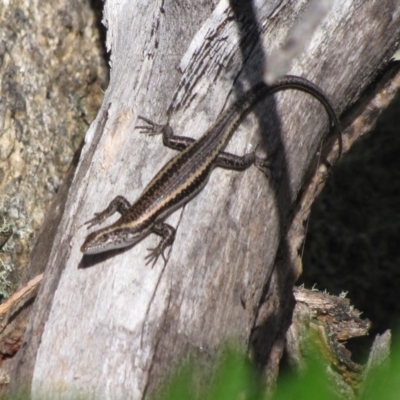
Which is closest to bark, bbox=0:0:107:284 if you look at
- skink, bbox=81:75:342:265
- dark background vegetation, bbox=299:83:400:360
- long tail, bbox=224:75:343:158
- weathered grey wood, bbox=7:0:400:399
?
weathered grey wood, bbox=7:0:400:399

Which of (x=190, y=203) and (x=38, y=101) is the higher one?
(x=38, y=101)

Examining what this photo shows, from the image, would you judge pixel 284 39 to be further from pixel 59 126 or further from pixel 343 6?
pixel 59 126

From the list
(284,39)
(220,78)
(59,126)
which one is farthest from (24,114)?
A: (284,39)

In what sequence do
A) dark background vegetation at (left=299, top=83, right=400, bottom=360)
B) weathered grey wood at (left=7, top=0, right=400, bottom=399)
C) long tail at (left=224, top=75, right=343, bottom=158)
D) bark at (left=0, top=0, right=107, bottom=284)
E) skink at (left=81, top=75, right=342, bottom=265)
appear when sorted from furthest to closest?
dark background vegetation at (left=299, top=83, right=400, bottom=360)
bark at (left=0, top=0, right=107, bottom=284)
long tail at (left=224, top=75, right=343, bottom=158)
skink at (left=81, top=75, right=342, bottom=265)
weathered grey wood at (left=7, top=0, right=400, bottom=399)

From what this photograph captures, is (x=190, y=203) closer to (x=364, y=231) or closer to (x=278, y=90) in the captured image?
(x=278, y=90)

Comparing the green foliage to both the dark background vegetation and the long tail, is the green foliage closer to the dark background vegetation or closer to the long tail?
the long tail

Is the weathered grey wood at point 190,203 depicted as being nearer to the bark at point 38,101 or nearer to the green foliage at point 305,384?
the bark at point 38,101

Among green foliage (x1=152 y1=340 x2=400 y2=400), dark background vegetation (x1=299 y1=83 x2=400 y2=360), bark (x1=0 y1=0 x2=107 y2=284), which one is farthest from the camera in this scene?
dark background vegetation (x1=299 y1=83 x2=400 y2=360)

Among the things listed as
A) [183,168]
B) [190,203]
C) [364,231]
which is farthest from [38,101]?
[364,231]
